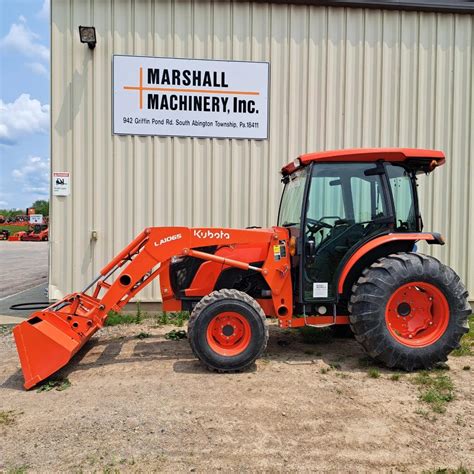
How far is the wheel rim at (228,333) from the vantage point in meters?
4.50

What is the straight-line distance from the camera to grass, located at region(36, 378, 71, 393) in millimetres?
4113

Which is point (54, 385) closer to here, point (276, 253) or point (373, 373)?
point (276, 253)

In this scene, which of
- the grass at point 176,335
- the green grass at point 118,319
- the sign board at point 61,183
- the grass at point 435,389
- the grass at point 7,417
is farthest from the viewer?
the sign board at point 61,183

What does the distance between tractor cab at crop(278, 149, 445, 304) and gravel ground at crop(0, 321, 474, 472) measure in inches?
39.4

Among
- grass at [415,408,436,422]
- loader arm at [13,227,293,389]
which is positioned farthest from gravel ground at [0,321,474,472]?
loader arm at [13,227,293,389]

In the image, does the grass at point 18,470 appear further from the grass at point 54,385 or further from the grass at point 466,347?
the grass at point 466,347

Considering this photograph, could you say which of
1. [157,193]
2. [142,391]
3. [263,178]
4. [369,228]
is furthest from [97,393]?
[263,178]

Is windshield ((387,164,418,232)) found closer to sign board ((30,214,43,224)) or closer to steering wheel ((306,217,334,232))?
steering wheel ((306,217,334,232))

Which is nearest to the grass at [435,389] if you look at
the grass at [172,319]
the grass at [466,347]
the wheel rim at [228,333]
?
the grass at [466,347]

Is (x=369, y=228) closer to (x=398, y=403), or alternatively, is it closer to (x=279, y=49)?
(x=398, y=403)

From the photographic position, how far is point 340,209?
4.81 m

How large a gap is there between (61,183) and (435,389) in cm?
607

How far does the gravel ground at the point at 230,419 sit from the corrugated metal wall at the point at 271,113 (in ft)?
9.71

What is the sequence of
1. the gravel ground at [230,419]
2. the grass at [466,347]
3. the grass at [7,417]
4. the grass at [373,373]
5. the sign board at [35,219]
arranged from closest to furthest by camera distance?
the gravel ground at [230,419], the grass at [7,417], the grass at [373,373], the grass at [466,347], the sign board at [35,219]
